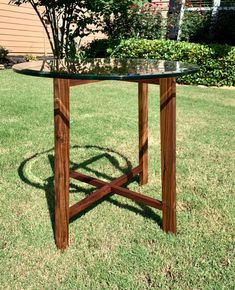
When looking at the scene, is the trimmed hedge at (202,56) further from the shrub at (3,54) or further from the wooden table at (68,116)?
the wooden table at (68,116)

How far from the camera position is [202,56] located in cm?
944

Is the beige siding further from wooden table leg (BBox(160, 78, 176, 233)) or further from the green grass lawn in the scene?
wooden table leg (BBox(160, 78, 176, 233))

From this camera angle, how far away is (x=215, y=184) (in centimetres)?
347

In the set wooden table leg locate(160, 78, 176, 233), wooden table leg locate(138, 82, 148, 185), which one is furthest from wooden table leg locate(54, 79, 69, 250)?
wooden table leg locate(138, 82, 148, 185)

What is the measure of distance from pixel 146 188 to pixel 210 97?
17.2 ft

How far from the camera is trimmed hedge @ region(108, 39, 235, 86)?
9.23 metres

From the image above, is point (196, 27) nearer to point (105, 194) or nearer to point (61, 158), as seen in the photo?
point (105, 194)

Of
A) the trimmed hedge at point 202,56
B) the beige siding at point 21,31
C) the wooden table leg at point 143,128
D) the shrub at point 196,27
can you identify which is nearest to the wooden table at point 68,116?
the wooden table leg at point 143,128

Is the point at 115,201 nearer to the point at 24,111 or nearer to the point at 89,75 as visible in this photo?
the point at 89,75

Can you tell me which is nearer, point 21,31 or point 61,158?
point 61,158

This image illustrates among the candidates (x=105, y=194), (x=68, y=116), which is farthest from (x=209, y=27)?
(x=68, y=116)

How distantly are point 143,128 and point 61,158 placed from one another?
44.4 inches

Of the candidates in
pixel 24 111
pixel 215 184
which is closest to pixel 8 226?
pixel 215 184

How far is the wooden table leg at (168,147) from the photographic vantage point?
2.35 m
